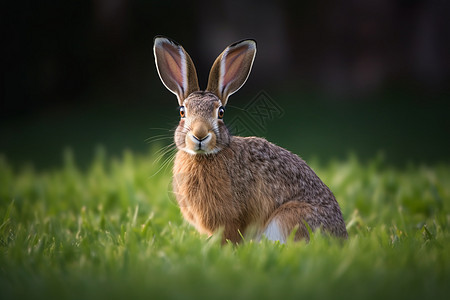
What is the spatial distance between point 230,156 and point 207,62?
13.9 feet

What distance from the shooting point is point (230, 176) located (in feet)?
10.1

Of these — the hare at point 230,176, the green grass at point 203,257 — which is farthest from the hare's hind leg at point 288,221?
the green grass at point 203,257

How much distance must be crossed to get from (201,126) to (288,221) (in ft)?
2.56

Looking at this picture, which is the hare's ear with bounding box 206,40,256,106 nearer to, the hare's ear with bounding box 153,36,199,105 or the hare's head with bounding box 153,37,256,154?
the hare's head with bounding box 153,37,256,154

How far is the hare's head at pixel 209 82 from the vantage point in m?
2.92

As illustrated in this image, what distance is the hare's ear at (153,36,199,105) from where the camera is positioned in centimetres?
314

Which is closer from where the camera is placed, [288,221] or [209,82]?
[288,221]

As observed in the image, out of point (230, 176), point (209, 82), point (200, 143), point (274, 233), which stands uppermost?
point (209, 82)

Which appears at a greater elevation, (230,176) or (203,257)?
(230,176)

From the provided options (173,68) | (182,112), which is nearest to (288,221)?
(182,112)

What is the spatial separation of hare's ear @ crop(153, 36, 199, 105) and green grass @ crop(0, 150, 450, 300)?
3.12ft

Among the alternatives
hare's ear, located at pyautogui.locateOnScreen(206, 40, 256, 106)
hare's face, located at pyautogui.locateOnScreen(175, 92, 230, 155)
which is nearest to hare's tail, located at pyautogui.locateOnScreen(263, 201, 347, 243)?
hare's face, located at pyautogui.locateOnScreen(175, 92, 230, 155)

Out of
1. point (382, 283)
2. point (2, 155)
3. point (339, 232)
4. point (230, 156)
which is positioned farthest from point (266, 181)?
point (2, 155)

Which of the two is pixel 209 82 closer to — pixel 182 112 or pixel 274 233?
pixel 182 112
